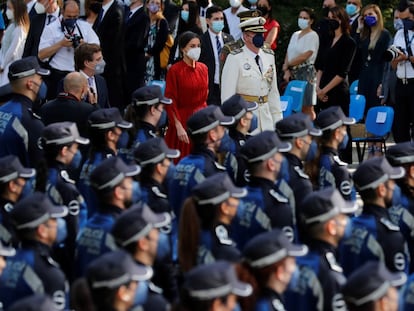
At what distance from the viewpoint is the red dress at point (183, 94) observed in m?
12.7

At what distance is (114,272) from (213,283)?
0.58 meters

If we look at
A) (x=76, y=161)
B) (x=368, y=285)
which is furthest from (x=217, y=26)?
(x=368, y=285)

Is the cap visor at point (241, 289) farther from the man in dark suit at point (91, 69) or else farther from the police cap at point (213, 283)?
the man in dark suit at point (91, 69)

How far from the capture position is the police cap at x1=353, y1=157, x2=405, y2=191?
8641mm

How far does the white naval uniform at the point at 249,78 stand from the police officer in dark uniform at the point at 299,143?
90.9 inches

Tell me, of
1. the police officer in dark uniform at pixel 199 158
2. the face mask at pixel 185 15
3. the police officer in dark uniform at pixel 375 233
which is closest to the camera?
the police officer in dark uniform at pixel 375 233

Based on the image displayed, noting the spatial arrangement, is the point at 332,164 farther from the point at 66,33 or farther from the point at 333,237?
the point at 66,33

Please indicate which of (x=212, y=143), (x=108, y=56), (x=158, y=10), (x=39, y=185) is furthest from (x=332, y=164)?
(x=158, y=10)

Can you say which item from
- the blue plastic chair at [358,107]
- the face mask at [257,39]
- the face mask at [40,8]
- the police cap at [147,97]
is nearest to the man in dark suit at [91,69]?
the police cap at [147,97]

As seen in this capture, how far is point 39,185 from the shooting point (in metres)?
9.39

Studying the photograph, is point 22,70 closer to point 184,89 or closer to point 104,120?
point 104,120

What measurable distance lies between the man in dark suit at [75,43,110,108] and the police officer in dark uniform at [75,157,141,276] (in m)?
3.78

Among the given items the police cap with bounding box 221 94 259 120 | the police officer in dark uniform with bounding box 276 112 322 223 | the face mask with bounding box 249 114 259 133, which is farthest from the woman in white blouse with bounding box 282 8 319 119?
the police officer in dark uniform with bounding box 276 112 322 223

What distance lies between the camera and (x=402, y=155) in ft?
31.8
